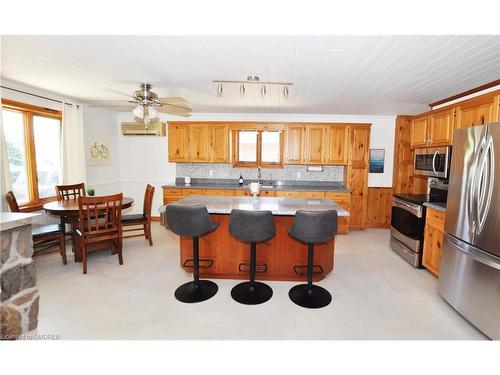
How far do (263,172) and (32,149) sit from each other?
13.0ft

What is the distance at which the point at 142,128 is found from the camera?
202 inches

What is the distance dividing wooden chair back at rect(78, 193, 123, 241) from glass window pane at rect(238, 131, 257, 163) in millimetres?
2583

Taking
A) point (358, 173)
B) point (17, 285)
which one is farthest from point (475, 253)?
point (17, 285)

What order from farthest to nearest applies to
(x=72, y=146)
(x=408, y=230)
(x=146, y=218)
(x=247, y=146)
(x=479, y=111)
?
(x=247, y=146), (x=72, y=146), (x=146, y=218), (x=408, y=230), (x=479, y=111)

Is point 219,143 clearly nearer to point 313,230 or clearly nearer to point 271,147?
point 271,147

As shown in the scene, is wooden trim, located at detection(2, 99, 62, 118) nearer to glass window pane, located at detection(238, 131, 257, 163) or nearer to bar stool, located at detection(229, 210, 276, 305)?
glass window pane, located at detection(238, 131, 257, 163)

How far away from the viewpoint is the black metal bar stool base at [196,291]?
2.48 meters

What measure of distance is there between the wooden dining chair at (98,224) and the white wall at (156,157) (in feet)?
7.18

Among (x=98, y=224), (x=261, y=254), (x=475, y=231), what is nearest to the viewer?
(x=475, y=231)

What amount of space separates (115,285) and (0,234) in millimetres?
1647

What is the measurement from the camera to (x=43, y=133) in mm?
3930

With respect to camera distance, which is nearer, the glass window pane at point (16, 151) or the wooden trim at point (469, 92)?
the wooden trim at point (469, 92)

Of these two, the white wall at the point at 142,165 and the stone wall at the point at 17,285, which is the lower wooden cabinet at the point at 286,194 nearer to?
the white wall at the point at 142,165

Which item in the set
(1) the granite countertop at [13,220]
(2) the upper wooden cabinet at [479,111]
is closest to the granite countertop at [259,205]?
(1) the granite countertop at [13,220]
